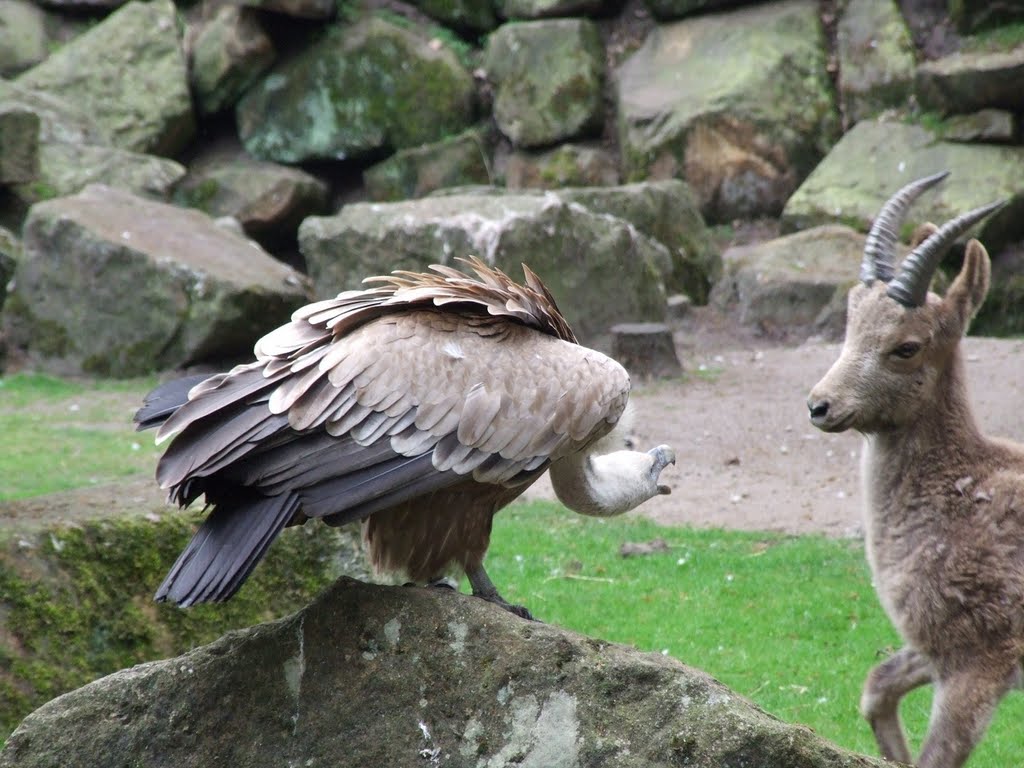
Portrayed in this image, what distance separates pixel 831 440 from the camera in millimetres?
10242

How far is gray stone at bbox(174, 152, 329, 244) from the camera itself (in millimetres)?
17859

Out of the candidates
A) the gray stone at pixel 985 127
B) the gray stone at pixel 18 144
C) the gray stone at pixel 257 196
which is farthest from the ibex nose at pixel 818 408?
the gray stone at pixel 257 196

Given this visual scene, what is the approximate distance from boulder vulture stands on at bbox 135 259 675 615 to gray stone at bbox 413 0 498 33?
16595mm

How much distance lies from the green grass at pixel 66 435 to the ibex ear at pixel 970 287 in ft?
18.2

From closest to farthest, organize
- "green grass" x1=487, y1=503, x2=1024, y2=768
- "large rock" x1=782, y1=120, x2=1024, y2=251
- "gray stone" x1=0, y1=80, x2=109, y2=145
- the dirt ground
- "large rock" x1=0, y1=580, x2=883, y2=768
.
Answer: "large rock" x1=0, y1=580, x2=883, y2=768 → "green grass" x1=487, y1=503, x2=1024, y2=768 → the dirt ground → "large rock" x1=782, y1=120, x2=1024, y2=251 → "gray stone" x1=0, y1=80, x2=109, y2=145

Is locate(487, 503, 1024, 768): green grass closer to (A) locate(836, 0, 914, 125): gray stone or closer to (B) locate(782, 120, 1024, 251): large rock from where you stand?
(B) locate(782, 120, 1024, 251): large rock

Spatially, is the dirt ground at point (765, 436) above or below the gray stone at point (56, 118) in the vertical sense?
below

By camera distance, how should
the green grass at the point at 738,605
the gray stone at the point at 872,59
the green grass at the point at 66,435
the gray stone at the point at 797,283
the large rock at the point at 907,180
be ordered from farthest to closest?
the gray stone at the point at 872,59, the large rock at the point at 907,180, the gray stone at the point at 797,283, the green grass at the point at 66,435, the green grass at the point at 738,605

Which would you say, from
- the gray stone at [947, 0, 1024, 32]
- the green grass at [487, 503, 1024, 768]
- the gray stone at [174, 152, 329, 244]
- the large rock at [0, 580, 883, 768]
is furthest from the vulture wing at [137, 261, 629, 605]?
the gray stone at [174, 152, 329, 244]

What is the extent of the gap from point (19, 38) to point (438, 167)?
6518 mm

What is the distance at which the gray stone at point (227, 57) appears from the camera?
18.4 meters

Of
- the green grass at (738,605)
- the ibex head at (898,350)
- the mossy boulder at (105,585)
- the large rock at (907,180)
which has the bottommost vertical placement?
the large rock at (907,180)

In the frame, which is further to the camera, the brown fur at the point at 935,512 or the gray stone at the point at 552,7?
the gray stone at the point at 552,7

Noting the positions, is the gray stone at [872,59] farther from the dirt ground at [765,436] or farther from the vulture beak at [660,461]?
the vulture beak at [660,461]
